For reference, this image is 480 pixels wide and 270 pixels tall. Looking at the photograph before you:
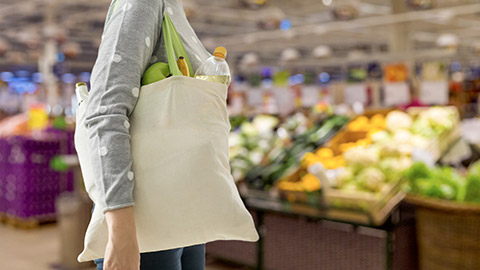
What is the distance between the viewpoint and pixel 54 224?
662 cm

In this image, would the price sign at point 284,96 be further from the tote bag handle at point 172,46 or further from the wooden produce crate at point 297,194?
the tote bag handle at point 172,46

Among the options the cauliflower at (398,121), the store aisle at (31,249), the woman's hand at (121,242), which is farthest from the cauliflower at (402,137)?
the woman's hand at (121,242)

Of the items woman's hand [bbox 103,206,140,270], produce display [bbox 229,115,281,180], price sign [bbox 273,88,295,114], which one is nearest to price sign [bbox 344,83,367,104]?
price sign [bbox 273,88,295,114]

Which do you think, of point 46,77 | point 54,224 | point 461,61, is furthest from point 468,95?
point 461,61

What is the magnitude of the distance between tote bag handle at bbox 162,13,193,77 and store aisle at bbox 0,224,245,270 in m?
3.63

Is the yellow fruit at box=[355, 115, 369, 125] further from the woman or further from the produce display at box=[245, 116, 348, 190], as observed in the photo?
→ the woman

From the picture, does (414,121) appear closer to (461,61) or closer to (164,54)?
(164,54)

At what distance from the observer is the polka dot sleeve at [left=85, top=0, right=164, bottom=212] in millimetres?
1021

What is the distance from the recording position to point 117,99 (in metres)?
1.03

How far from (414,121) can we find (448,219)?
1.77 metres

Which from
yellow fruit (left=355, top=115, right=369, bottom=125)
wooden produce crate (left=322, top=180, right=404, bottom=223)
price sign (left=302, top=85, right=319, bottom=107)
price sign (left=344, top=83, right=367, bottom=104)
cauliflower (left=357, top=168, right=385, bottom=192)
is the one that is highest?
yellow fruit (left=355, top=115, right=369, bottom=125)

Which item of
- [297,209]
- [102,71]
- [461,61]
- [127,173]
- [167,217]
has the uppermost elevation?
[102,71]

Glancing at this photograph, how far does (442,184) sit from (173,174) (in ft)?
8.25

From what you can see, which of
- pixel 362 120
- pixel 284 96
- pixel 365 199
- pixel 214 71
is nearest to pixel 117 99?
pixel 214 71
